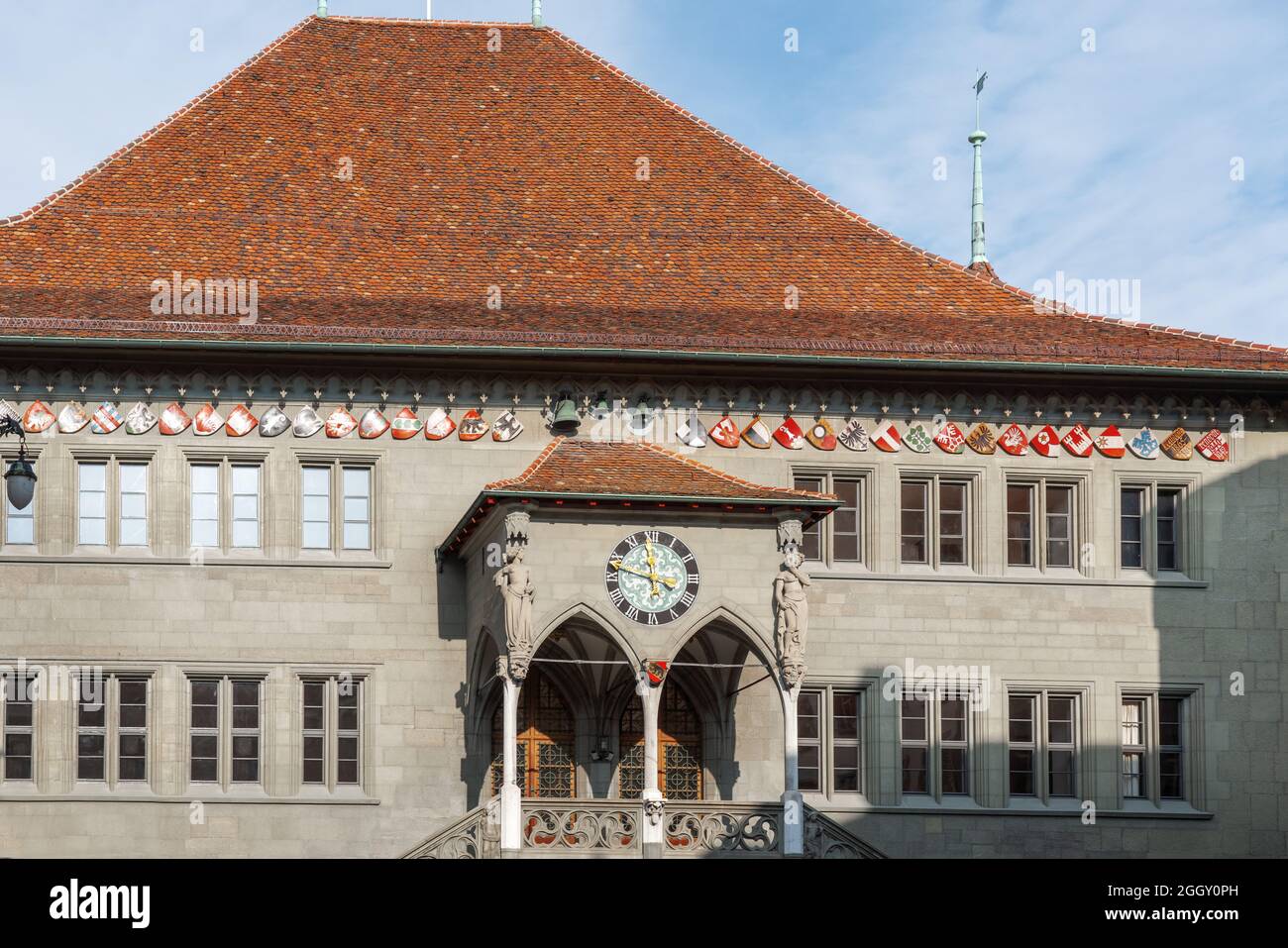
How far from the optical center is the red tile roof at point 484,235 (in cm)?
3447

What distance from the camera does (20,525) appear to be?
112 ft

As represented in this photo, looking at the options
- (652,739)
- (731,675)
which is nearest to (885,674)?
(731,675)

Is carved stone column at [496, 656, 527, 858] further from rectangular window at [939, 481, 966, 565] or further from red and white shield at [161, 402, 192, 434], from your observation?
rectangular window at [939, 481, 966, 565]

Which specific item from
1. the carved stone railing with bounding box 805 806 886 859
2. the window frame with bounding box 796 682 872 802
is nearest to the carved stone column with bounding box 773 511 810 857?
the carved stone railing with bounding box 805 806 886 859

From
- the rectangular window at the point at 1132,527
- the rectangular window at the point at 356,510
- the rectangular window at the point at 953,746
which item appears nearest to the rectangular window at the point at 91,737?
the rectangular window at the point at 356,510

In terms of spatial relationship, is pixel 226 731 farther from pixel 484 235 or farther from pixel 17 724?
pixel 484 235

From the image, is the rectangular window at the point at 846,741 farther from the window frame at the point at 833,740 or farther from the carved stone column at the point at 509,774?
the carved stone column at the point at 509,774

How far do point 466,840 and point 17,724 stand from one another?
621 centimetres

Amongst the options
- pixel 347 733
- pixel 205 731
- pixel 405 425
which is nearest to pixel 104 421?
pixel 405 425

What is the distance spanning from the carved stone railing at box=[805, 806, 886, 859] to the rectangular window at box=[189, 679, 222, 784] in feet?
25.0

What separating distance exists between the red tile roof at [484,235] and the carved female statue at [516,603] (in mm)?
3778

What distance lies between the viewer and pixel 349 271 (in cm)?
3534

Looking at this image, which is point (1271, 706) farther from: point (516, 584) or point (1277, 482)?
point (516, 584)

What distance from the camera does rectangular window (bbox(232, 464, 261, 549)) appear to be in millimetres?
34406
